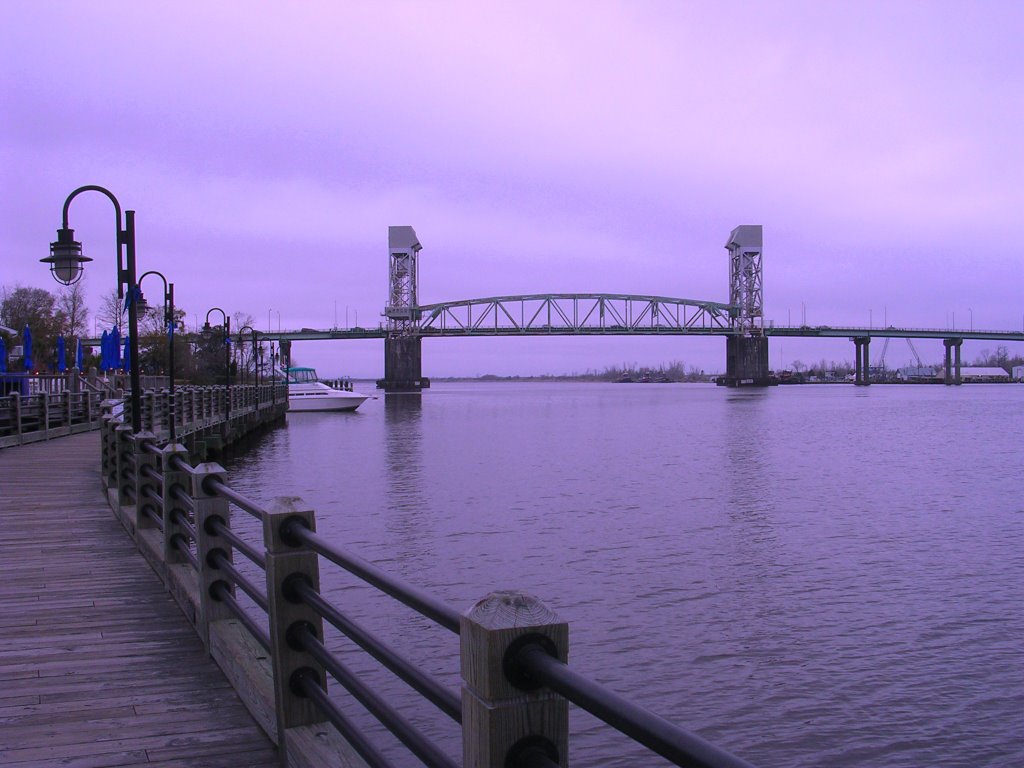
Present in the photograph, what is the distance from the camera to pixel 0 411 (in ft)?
78.2

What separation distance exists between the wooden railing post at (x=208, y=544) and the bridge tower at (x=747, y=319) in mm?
152440

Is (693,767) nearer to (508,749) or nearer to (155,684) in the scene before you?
(508,749)

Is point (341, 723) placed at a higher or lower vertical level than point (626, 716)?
lower

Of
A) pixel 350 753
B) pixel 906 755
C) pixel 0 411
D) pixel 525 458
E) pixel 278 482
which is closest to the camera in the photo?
pixel 350 753

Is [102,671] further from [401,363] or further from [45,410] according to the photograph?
[401,363]

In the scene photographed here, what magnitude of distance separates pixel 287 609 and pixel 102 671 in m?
2.28

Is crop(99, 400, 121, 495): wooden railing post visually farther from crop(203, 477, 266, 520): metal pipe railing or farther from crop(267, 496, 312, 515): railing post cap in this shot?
crop(267, 496, 312, 515): railing post cap

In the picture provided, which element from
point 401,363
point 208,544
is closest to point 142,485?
point 208,544

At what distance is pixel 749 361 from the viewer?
156000mm

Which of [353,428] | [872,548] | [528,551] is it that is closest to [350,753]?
[528,551]

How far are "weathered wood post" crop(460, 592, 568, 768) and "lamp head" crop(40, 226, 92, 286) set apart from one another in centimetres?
1424

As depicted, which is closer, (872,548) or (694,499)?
(872,548)

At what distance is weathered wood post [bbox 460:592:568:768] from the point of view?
2410mm

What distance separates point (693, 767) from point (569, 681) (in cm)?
42
